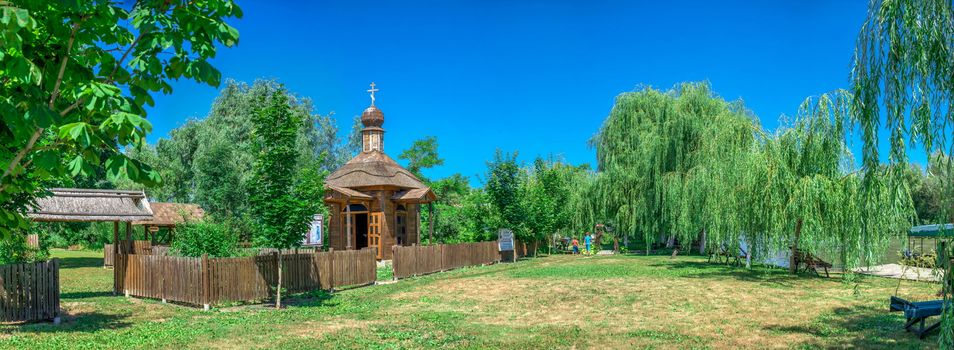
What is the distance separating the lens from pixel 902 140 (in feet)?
25.5

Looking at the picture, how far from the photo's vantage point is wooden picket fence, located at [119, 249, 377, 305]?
1420 centimetres

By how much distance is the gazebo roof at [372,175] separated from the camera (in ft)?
93.8

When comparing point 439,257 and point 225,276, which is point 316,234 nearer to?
point 439,257

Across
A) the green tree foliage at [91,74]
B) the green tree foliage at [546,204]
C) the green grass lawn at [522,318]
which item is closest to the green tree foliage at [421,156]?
the green tree foliage at [546,204]

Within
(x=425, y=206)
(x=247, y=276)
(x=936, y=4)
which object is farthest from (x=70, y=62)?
(x=425, y=206)

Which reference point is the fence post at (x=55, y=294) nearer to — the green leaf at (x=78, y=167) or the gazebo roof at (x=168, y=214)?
the green leaf at (x=78, y=167)

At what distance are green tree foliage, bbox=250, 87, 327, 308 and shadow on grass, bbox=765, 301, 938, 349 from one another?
1007 centimetres

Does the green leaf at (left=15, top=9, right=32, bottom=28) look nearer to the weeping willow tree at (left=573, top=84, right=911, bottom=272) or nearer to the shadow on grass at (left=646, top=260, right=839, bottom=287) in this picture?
the weeping willow tree at (left=573, top=84, right=911, bottom=272)

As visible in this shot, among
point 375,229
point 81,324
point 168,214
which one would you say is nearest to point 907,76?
point 81,324

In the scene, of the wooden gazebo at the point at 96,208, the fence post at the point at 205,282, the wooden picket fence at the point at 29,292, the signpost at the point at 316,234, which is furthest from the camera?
the signpost at the point at 316,234

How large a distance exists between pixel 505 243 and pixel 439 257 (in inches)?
267

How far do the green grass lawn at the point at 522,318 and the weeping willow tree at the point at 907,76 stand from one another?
3.33 meters

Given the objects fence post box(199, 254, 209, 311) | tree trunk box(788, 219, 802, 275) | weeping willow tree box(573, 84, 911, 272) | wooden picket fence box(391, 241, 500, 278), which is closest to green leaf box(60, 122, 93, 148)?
weeping willow tree box(573, 84, 911, 272)

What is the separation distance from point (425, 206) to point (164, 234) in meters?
17.2
